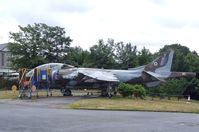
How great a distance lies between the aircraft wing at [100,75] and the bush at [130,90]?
2.60 feet

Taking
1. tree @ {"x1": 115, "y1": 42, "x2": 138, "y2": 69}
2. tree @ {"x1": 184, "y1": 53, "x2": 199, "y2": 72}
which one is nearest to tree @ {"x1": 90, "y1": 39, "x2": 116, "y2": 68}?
tree @ {"x1": 115, "y1": 42, "x2": 138, "y2": 69}

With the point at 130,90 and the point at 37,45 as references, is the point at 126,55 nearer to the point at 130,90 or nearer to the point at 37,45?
the point at 37,45

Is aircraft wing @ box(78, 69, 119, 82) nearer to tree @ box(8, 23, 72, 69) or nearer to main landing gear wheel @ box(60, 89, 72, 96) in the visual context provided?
main landing gear wheel @ box(60, 89, 72, 96)

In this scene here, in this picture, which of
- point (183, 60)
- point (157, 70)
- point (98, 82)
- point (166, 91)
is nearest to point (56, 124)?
point (98, 82)

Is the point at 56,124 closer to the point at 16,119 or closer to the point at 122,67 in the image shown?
the point at 16,119

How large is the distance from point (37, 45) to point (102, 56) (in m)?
9.32

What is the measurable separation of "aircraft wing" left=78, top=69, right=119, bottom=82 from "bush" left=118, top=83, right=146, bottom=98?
79 centimetres

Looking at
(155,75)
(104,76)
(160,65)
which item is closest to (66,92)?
(104,76)

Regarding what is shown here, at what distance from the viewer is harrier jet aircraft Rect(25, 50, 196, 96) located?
3650 centimetres

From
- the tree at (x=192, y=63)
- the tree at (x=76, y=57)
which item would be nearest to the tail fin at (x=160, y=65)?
the tree at (x=76, y=57)

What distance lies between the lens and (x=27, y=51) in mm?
65250

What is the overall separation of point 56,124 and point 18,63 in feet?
163

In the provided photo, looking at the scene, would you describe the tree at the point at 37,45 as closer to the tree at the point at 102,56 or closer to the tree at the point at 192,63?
the tree at the point at 102,56

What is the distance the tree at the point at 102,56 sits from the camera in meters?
64.6
